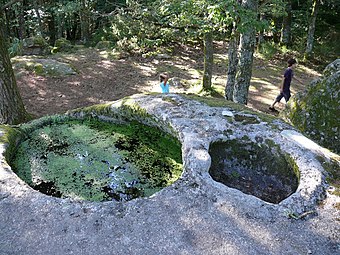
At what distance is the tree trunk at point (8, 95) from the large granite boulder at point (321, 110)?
268 inches

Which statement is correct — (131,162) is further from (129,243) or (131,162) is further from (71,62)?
(71,62)

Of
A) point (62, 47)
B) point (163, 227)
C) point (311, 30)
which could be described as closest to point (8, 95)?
point (163, 227)

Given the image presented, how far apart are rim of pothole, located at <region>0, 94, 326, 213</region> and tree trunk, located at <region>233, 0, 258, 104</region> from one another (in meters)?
2.57

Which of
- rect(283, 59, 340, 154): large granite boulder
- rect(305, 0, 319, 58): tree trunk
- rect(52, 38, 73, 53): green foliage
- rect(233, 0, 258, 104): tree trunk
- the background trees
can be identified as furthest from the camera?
rect(52, 38, 73, 53): green foliage

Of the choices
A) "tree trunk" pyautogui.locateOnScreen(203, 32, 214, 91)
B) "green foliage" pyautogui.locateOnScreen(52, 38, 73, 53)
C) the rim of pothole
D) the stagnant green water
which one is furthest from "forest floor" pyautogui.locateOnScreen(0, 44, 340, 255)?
"green foliage" pyautogui.locateOnScreen(52, 38, 73, 53)

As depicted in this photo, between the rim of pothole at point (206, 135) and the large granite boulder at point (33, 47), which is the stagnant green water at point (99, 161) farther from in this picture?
the large granite boulder at point (33, 47)

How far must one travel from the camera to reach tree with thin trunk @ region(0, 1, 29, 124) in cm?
773

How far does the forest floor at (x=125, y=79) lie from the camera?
1220cm

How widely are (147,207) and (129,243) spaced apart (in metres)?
0.56

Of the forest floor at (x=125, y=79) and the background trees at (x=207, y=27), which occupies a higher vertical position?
the background trees at (x=207, y=27)

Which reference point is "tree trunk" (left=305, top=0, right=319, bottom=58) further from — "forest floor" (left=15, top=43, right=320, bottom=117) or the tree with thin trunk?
the tree with thin trunk

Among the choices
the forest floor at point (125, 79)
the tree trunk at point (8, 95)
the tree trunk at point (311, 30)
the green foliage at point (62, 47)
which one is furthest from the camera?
the green foliage at point (62, 47)

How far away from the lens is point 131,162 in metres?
5.92

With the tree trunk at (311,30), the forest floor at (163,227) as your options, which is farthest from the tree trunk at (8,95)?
the tree trunk at (311,30)
